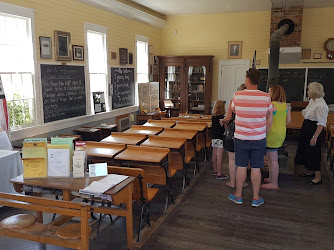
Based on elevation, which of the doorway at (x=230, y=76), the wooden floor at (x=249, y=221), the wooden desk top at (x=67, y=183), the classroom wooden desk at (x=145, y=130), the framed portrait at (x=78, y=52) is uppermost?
the framed portrait at (x=78, y=52)

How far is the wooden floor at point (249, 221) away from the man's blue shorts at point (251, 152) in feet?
2.05

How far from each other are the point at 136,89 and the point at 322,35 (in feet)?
18.3

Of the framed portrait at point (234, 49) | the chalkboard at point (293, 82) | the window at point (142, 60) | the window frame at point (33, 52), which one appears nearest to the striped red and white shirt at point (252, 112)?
the window frame at point (33, 52)

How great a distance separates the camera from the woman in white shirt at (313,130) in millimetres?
4441

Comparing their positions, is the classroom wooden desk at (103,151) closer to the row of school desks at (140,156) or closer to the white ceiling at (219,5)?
the row of school desks at (140,156)

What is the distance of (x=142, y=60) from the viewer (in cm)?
920

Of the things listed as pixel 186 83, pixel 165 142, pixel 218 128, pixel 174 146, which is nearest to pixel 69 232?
pixel 174 146

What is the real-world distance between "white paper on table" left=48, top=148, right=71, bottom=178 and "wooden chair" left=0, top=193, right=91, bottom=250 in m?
0.38

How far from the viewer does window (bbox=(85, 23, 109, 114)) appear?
6785mm

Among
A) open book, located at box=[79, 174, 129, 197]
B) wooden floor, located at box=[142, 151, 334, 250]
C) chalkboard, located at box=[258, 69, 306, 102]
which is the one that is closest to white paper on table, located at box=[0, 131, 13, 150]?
open book, located at box=[79, 174, 129, 197]

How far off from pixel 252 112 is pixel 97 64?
14.7 ft

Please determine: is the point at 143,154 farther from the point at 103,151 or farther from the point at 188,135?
the point at 188,135

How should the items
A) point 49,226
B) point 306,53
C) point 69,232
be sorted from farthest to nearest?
point 306,53
point 49,226
point 69,232

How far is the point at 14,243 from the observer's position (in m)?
3.20
